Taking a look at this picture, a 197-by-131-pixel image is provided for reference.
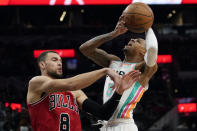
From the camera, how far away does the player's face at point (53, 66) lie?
390cm

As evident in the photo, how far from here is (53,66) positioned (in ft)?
12.8

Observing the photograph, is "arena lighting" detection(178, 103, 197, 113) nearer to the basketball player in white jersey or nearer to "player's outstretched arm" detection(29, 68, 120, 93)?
the basketball player in white jersey

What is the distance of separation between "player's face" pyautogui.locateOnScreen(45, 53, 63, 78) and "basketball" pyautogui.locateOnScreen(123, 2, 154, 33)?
2.84 feet

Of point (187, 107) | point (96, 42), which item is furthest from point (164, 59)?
point (96, 42)

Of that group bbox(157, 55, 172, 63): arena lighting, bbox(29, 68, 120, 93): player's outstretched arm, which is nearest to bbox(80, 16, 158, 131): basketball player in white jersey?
bbox(29, 68, 120, 93): player's outstretched arm

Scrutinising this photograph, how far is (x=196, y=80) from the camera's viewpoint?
15734 mm

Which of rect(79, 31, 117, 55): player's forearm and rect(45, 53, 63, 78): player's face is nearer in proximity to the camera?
rect(45, 53, 63, 78): player's face

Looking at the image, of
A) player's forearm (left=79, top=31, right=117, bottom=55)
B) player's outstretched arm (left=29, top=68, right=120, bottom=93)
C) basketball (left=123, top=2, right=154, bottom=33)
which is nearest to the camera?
player's outstretched arm (left=29, top=68, right=120, bottom=93)

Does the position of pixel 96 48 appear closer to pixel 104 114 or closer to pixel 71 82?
pixel 104 114

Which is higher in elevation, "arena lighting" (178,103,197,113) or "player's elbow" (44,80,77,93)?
"player's elbow" (44,80,77,93)

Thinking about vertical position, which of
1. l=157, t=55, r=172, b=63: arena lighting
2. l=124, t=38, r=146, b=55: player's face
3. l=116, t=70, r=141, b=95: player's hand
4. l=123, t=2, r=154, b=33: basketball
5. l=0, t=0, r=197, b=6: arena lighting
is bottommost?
l=157, t=55, r=172, b=63: arena lighting

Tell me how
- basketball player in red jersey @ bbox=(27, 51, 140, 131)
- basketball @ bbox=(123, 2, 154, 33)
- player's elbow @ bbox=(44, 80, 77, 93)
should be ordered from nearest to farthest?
player's elbow @ bbox=(44, 80, 77, 93), basketball player in red jersey @ bbox=(27, 51, 140, 131), basketball @ bbox=(123, 2, 154, 33)

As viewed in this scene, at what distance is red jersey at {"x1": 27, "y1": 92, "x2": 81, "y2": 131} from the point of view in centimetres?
374

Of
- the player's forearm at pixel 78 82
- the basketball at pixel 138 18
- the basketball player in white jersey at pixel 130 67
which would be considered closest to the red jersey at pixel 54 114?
the player's forearm at pixel 78 82
